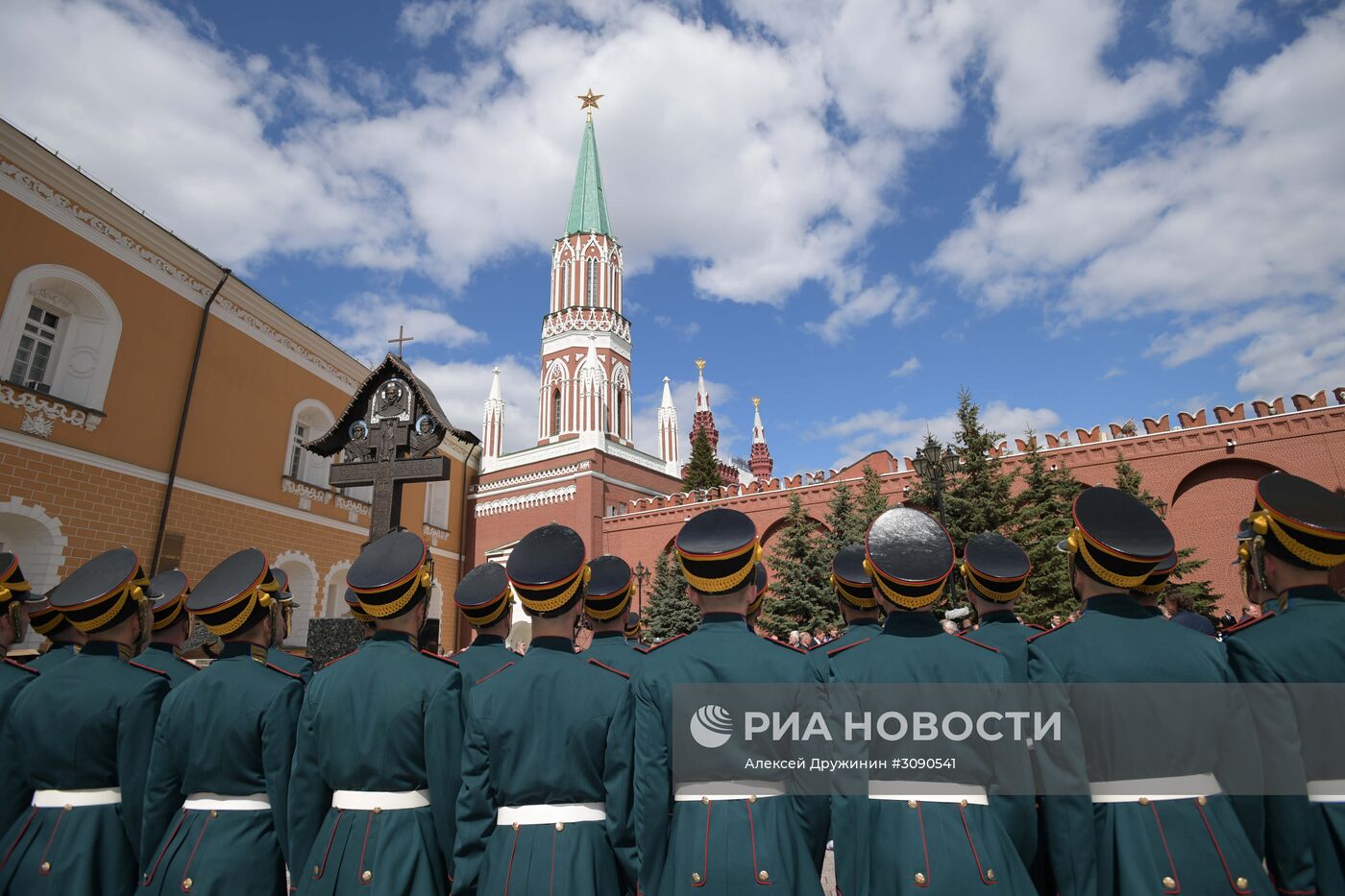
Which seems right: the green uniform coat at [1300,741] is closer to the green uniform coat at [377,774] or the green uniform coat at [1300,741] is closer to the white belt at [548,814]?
the white belt at [548,814]

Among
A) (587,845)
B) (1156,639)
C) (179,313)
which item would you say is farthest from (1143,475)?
(179,313)

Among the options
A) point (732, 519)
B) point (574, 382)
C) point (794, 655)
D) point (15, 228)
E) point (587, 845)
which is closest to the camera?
point (587, 845)

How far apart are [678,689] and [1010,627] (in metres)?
2.81

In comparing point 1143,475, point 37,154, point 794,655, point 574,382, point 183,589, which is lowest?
point 794,655

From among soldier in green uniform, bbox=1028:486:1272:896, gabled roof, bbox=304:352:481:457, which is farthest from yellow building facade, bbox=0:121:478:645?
soldier in green uniform, bbox=1028:486:1272:896

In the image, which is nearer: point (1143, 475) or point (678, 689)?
point (678, 689)

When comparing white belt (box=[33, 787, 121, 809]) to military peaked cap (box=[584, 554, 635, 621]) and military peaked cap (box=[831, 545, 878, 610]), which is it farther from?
military peaked cap (box=[831, 545, 878, 610])

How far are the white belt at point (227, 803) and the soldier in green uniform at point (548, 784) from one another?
110 cm

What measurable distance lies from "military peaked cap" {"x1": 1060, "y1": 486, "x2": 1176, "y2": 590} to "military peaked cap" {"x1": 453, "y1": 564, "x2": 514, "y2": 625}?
379 centimetres

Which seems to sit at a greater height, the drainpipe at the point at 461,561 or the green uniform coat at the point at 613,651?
the drainpipe at the point at 461,561

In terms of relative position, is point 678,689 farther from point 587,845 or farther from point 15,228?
point 15,228

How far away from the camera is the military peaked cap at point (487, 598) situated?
17.4 ft

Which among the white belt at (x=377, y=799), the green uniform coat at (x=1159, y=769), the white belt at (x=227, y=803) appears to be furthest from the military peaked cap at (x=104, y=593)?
the green uniform coat at (x=1159, y=769)

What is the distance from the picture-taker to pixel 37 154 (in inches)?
481
